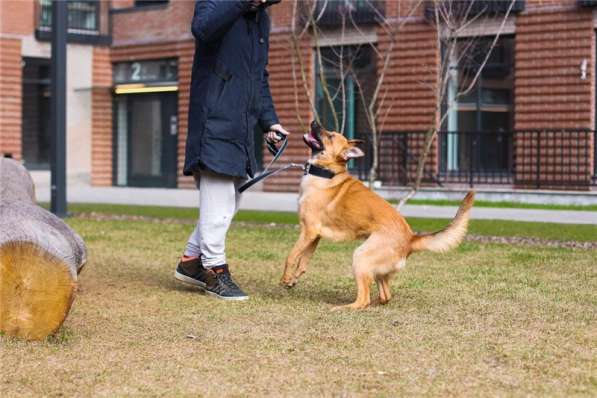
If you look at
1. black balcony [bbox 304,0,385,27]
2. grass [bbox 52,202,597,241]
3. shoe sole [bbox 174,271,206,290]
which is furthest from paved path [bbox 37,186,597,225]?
shoe sole [bbox 174,271,206,290]

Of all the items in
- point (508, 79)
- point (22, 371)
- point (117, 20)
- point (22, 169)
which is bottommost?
point (22, 371)

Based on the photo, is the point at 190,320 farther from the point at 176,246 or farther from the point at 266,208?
the point at 266,208

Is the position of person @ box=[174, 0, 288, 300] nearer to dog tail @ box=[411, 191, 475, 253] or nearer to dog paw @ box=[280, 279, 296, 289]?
dog paw @ box=[280, 279, 296, 289]

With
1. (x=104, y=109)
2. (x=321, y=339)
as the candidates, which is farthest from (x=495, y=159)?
(x=321, y=339)

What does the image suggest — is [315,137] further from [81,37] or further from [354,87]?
[81,37]

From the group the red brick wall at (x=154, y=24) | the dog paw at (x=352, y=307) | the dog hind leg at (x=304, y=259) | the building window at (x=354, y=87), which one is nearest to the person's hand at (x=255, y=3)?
the dog hind leg at (x=304, y=259)

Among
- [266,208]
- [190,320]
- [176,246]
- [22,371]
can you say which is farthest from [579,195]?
[22,371]

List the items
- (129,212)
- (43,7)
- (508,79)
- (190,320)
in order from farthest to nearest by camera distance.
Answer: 1. (43,7)
2. (508,79)
3. (129,212)
4. (190,320)

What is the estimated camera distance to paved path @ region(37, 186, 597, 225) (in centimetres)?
1473

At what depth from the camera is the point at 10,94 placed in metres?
25.7

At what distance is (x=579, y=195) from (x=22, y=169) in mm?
12050

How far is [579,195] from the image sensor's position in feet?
58.9

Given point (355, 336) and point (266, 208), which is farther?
point (266, 208)

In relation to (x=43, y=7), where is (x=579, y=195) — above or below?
below
